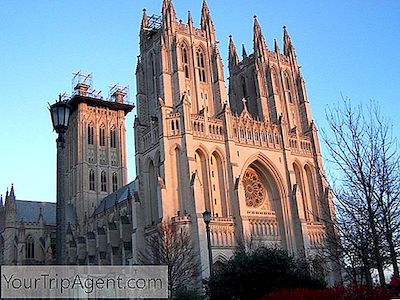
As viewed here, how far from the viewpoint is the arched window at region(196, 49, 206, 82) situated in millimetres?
53191

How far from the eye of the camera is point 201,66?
177 feet

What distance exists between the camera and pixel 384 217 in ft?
61.7

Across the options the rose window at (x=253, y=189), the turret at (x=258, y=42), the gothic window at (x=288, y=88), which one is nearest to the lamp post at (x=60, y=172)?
the rose window at (x=253, y=189)

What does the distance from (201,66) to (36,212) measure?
153ft

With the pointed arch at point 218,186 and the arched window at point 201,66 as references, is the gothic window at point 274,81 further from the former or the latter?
the pointed arch at point 218,186

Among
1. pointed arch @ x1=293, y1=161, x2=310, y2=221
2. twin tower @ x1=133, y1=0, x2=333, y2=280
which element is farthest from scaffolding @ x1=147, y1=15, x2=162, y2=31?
pointed arch @ x1=293, y1=161, x2=310, y2=221

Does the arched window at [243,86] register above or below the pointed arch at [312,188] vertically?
above

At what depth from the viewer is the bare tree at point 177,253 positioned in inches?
1465

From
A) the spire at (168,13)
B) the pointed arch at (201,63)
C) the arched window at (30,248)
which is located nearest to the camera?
the spire at (168,13)

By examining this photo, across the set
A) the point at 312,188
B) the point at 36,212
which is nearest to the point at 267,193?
the point at 312,188

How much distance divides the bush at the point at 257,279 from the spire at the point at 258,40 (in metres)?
41.7

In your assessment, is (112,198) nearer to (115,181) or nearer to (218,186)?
(115,181)

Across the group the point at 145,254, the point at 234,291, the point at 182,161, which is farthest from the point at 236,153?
the point at 234,291

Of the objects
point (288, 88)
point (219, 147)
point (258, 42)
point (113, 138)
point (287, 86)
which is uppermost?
point (113, 138)
